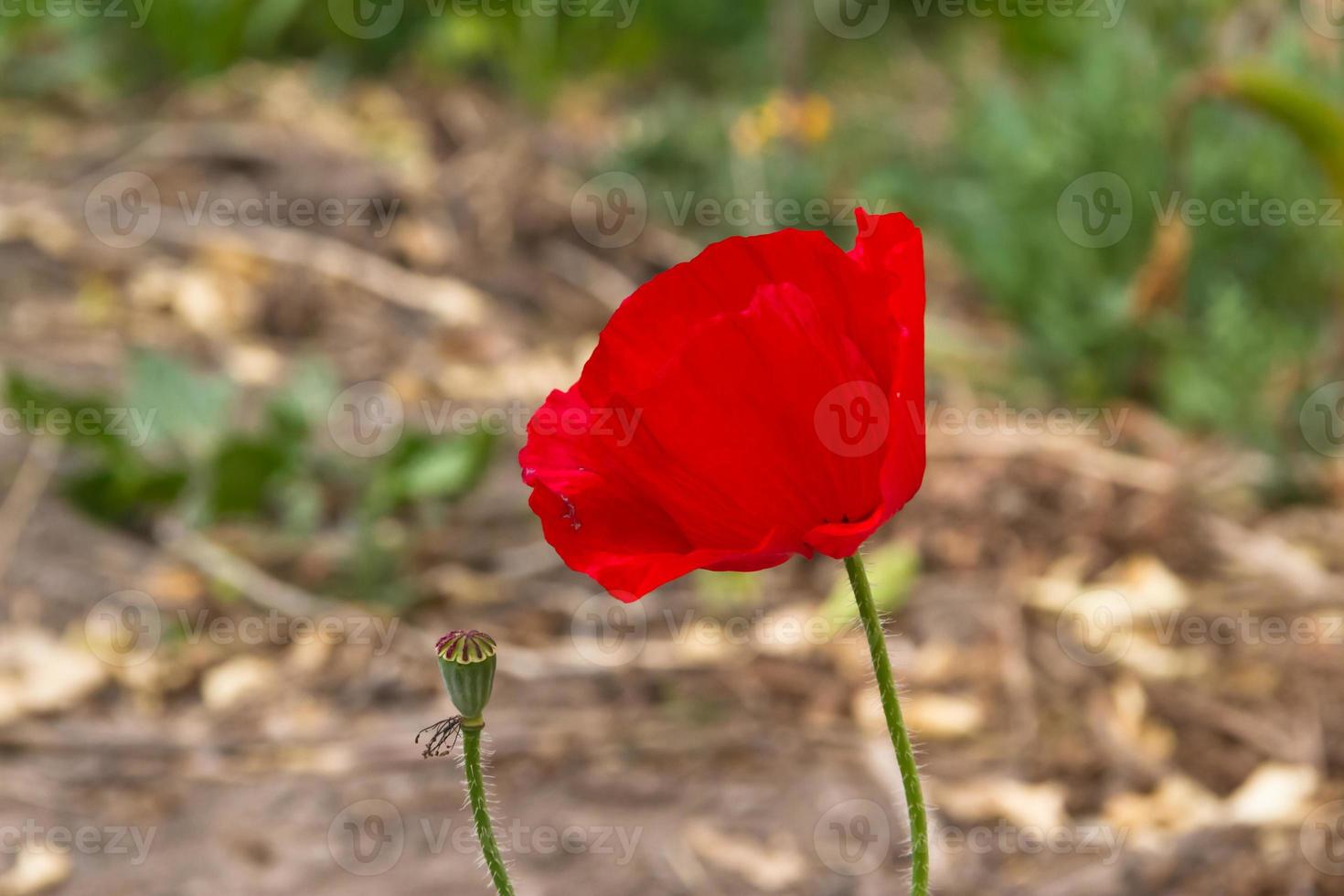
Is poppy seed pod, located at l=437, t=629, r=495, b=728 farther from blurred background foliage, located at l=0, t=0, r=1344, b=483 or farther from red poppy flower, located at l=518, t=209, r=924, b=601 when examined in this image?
blurred background foliage, located at l=0, t=0, r=1344, b=483

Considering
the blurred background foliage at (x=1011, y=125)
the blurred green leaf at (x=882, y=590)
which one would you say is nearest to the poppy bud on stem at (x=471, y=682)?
the blurred green leaf at (x=882, y=590)

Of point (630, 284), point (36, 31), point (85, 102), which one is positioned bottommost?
point (630, 284)

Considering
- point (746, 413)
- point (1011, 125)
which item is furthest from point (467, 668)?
point (1011, 125)

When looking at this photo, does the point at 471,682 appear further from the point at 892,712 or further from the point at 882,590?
the point at 882,590

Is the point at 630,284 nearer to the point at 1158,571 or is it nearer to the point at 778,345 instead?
the point at 1158,571

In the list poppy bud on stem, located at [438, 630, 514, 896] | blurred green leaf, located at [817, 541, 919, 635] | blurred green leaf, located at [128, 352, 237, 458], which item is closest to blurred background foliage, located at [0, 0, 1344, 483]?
blurred green leaf, located at [817, 541, 919, 635]

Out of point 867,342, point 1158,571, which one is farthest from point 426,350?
point 867,342
